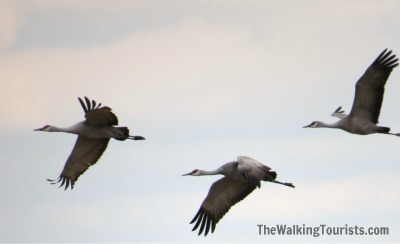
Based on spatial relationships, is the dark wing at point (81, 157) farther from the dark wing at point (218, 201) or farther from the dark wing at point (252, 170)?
the dark wing at point (252, 170)

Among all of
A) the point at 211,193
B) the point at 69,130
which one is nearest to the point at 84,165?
the point at 69,130

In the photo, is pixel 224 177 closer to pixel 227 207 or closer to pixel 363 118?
pixel 227 207

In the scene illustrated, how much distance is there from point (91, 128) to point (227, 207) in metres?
4.10

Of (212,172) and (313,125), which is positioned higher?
(313,125)

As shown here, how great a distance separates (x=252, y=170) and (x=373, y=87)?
4.76m

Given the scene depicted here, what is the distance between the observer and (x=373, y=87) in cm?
2923

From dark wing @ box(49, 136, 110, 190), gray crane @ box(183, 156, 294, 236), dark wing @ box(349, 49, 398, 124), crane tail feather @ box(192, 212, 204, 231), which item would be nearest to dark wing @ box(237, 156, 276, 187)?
gray crane @ box(183, 156, 294, 236)

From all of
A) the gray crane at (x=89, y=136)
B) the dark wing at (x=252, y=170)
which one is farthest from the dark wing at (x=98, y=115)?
the dark wing at (x=252, y=170)

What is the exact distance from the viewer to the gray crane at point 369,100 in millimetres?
29094

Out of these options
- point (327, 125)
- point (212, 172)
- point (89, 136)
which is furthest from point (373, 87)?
point (89, 136)

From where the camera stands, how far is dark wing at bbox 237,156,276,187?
85.1 ft

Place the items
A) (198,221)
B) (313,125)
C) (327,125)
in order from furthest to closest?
(313,125), (327,125), (198,221)

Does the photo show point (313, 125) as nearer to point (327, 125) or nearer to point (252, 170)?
point (327, 125)

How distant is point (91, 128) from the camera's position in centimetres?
2992
